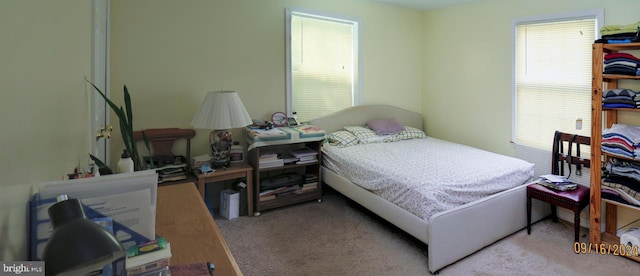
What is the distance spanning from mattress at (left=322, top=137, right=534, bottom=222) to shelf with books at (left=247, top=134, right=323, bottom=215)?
21 centimetres

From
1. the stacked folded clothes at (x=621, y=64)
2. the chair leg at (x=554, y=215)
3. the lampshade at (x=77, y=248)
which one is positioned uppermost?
the stacked folded clothes at (x=621, y=64)

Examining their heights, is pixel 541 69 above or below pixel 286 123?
above

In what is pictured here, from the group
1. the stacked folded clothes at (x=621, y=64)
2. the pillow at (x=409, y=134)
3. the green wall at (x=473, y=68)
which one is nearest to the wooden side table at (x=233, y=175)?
the pillow at (x=409, y=134)

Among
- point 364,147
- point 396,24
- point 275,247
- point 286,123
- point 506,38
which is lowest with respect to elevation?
point 275,247

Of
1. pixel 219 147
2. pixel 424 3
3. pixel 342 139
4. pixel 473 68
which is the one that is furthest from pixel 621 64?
pixel 219 147

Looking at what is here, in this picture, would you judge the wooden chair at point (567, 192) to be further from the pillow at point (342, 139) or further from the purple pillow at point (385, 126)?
the pillow at point (342, 139)

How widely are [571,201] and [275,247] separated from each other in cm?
240

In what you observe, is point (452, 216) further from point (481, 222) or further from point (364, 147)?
point (364, 147)

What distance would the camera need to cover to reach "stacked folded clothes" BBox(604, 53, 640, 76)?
7.88 feet

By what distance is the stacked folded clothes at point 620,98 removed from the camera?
2.43 meters

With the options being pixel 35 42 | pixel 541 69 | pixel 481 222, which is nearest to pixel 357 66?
pixel 541 69

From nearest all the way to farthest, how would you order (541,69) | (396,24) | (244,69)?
(541,69) < (244,69) < (396,24)

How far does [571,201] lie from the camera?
2580 mm
